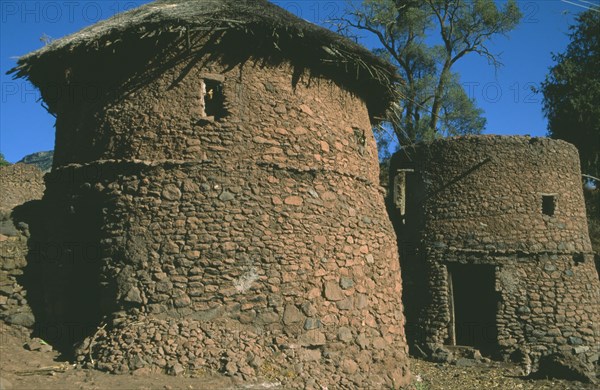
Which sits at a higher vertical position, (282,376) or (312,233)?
(312,233)

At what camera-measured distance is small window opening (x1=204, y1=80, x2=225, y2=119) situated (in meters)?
8.36

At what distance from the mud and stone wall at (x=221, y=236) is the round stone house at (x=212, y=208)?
2 centimetres

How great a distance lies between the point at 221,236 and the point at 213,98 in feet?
6.89

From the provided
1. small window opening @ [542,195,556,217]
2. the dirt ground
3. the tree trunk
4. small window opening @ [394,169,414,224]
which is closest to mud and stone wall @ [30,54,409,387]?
the dirt ground

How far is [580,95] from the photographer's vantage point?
2361cm

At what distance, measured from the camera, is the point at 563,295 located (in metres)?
14.0

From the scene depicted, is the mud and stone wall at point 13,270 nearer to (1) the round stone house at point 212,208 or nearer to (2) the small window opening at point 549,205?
(1) the round stone house at point 212,208

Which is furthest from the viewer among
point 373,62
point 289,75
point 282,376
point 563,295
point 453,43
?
point 453,43

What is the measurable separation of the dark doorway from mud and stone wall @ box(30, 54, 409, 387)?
232 inches

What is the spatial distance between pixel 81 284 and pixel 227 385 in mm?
2899

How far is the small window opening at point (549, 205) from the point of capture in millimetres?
14664

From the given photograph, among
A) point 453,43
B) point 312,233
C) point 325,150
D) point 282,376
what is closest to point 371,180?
point 325,150

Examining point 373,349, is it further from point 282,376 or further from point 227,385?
point 227,385

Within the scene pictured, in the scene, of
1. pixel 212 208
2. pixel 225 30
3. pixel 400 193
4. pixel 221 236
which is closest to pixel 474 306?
pixel 400 193
